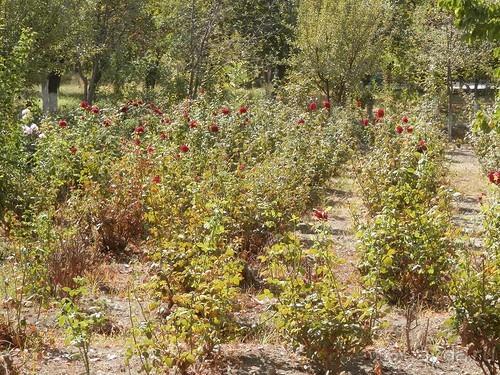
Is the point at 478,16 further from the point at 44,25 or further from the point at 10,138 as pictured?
the point at 44,25

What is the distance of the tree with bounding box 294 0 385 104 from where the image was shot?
20094 millimetres

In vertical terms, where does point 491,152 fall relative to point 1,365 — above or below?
above

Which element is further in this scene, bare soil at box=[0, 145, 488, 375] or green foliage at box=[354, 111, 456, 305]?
green foliage at box=[354, 111, 456, 305]

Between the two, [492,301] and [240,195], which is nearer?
[492,301]

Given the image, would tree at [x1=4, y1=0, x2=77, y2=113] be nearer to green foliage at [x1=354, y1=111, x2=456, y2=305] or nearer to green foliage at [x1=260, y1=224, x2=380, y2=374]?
green foliage at [x1=354, y1=111, x2=456, y2=305]

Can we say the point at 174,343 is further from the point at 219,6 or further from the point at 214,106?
the point at 219,6

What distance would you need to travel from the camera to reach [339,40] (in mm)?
20172

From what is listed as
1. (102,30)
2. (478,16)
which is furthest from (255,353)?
(102,30)

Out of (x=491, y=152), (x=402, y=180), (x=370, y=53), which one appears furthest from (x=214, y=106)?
(x=370, y=53)

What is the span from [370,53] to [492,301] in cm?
1717

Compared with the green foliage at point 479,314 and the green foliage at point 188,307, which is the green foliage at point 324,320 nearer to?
the green foliage at point 188,307

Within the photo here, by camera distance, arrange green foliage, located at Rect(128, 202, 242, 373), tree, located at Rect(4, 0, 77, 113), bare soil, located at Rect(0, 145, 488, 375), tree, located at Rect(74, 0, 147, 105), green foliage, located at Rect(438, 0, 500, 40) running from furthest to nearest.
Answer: tree, located at Rect(74, 0, 147, 105), tree, located at Rect(4, 0, 77, 113), green foliage, located at Rect(438, 0, 500, 40), bare soil, located at Rect(0, 145, 488, 375), green foliage, located at Rect(128, 202, 242, 373)

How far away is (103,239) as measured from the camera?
6988mm

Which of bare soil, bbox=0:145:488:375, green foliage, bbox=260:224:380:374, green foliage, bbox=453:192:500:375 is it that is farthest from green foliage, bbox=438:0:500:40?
green foliage, bbox=260:224:380:374
